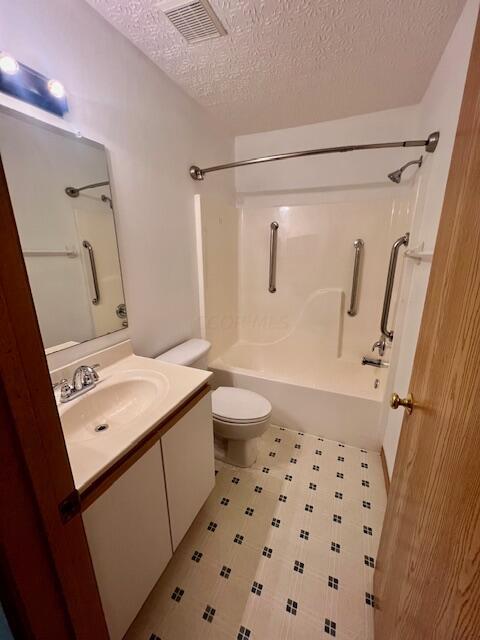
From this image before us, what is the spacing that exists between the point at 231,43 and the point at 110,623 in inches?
90.9

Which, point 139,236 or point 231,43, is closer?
point 231,43

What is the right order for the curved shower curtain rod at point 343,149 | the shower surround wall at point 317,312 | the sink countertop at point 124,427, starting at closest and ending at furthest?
the sink countertop at point 124,427, the curved shower curtain rod at point 343,149, the shower surround wall at point 317,312

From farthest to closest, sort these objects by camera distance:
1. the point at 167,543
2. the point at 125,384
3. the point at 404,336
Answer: the point at 404,336
the point at 125,384
the point at 167,543

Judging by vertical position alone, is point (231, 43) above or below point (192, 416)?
above

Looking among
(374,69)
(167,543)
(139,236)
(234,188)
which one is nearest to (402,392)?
(167,543)

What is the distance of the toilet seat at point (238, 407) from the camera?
158cm

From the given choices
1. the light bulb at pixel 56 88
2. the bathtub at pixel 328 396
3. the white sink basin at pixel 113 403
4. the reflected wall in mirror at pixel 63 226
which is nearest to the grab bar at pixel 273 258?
the bathtub at pixel 328 396

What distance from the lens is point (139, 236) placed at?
1.44 metres

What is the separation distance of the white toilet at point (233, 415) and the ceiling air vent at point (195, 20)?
5.24ft

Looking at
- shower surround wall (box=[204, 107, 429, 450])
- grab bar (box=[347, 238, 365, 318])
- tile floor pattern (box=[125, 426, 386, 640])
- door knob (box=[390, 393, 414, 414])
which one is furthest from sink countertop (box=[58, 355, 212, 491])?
grab bar (box=[347, 238, 365, 318])

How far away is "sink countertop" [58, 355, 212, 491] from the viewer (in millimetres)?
718

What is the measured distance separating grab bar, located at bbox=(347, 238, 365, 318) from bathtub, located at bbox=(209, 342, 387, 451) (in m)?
0.47

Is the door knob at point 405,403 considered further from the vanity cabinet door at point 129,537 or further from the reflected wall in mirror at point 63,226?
the reflected wall in mirror at point 63,226

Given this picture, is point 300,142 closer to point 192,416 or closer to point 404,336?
point 404,336
